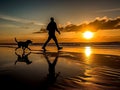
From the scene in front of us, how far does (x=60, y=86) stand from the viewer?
5570 millimetres

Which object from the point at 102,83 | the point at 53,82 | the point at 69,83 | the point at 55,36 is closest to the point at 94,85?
the point at 102,83

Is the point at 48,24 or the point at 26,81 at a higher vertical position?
the point at 48,24

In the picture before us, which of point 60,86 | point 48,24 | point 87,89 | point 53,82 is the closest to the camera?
point 87,89

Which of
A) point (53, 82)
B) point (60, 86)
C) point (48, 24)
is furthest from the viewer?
point (48, 24)

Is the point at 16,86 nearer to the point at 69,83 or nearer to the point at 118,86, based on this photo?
the point at 69,83

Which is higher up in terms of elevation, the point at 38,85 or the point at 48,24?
the point at 48,24

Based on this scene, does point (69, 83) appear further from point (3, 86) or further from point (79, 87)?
point (3, 86)

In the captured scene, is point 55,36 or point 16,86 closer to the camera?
point 16,86

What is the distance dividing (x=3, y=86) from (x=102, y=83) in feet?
8.75

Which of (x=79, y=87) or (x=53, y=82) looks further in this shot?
(x=53, y=82)

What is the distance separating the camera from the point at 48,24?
67.9 ft

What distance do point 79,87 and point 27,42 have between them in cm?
1599

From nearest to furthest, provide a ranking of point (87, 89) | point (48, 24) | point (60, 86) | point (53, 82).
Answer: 1. point (87, 89)
2. point (60, 86)
3. point (53, 82)
4. point (48, 24)

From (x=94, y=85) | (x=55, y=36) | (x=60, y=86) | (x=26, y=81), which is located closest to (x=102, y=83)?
(x=94, y=85)
